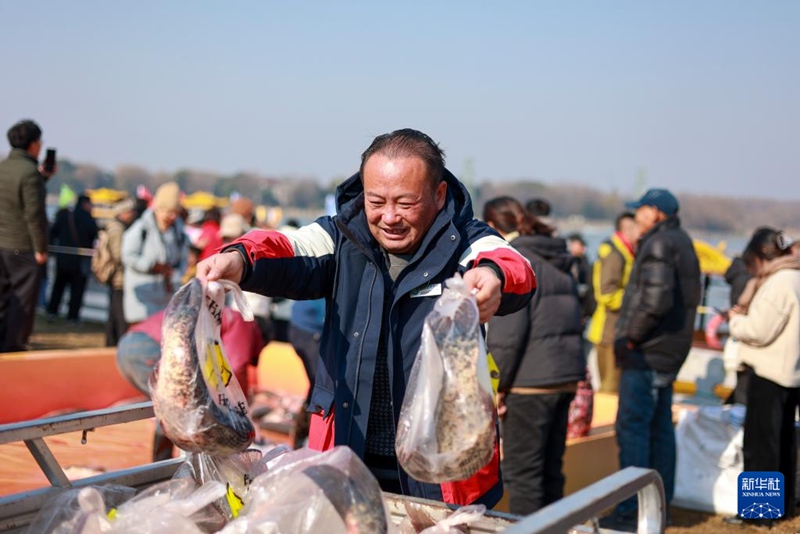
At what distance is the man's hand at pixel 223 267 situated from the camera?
7.88ft

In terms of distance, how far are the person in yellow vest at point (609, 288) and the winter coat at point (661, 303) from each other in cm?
333

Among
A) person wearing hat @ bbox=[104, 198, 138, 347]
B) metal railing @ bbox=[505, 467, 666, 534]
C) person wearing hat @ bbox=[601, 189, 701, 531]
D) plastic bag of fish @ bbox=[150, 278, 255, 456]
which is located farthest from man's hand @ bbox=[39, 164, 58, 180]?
metal railing @ bbox=[505, 467, 666, 534]

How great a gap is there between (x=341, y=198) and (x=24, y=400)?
5184 millimetres

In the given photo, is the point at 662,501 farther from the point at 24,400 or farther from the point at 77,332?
the point at 77,332

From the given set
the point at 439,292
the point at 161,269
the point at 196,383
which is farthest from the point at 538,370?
the point at 161,269

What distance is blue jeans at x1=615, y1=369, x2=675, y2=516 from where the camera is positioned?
5.83 meters

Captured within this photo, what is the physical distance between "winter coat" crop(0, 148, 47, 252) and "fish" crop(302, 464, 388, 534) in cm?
687

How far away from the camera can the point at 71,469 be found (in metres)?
4.75

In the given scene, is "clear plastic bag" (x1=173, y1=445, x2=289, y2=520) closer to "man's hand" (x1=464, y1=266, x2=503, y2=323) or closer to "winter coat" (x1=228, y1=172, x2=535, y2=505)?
"winter coat" (x1=228, y1=172, x2=535, y2=505)

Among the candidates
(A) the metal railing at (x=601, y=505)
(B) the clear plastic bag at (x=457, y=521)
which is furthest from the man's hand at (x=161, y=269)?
(A) the metal railing at (x=601, y=505)

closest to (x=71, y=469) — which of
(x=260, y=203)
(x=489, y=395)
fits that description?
(x=489, y=395)

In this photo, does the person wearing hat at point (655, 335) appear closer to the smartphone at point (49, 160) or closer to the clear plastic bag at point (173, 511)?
the clear plastic bag at point (173, 511)

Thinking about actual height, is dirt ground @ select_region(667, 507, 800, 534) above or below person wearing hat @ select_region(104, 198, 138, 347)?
below

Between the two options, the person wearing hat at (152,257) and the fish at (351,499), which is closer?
the fish at (351,499)
